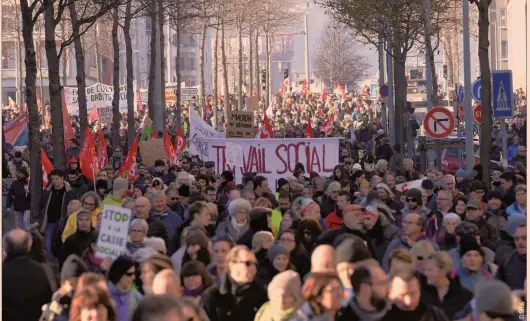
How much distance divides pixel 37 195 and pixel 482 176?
6284 millimetres

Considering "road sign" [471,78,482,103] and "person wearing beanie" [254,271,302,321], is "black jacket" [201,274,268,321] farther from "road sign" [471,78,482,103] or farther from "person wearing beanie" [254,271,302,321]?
"road sign" [471,78,482,103]

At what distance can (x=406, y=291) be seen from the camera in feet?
29.0

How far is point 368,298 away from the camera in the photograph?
910cm

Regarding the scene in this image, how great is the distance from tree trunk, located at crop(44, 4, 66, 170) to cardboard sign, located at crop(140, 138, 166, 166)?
5609mm

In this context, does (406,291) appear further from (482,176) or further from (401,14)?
(401,14)

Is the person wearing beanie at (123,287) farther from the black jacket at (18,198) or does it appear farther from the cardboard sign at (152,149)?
the cardboard sign at (152,149)

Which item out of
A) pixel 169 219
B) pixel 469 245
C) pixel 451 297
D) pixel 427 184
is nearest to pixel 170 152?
pixel 427 184

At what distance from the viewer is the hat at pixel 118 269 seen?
10.0 m

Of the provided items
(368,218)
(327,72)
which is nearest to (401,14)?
(368,218)

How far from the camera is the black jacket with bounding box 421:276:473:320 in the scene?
31.8 feet

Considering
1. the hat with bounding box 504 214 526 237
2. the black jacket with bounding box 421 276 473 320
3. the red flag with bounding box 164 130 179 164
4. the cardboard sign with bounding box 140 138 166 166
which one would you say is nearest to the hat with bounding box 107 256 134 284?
the black jacket with bounding box 421 276 473 320

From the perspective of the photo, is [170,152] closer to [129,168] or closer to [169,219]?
[129,168]

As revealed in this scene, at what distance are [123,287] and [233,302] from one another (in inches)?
27.3

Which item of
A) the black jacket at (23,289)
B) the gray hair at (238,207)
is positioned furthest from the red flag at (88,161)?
the black jacket at (23,289)
